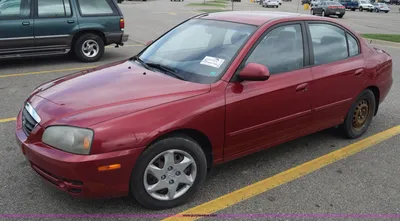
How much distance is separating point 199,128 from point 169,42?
139 cm

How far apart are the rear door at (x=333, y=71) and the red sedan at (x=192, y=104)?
14 mm

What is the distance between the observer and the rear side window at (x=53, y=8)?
8.12m

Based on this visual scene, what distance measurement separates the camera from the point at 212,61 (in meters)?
3.43

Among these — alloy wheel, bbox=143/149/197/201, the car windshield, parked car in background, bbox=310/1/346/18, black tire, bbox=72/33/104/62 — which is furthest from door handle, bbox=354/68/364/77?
parked car in background, bbox=310/1/346/18

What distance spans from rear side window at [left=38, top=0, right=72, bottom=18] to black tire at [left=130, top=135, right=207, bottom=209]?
21.2 ft

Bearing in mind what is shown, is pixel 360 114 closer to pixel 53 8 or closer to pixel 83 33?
pixel 83 33

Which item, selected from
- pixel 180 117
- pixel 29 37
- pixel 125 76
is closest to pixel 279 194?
pixel 180 117

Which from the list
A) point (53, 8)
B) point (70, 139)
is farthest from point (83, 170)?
point (53, 8)

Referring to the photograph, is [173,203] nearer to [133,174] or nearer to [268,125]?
[133,174]

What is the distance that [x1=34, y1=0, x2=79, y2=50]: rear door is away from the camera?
26.6 feet

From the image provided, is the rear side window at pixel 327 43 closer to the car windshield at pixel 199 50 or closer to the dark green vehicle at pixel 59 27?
the car windshield at pixel 199 50

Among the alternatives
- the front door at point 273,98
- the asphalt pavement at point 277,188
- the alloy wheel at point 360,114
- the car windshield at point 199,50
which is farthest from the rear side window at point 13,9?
the alloy wheel at point 360,114

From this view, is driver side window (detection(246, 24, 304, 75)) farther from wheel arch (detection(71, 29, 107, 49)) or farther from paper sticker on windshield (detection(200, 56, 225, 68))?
wheel arch (detection(71, 29, 107, 49))

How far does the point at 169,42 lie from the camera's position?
4066mm
